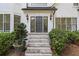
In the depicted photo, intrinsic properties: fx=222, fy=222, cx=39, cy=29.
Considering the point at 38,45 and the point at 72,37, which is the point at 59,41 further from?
the point at 38,45

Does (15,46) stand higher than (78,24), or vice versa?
(78,24)

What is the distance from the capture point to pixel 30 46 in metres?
14.8

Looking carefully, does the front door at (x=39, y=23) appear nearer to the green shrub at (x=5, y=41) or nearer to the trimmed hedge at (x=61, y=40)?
the trimmed hedge at (x=61, y=40)

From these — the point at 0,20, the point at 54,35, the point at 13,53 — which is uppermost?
the point at 0,20

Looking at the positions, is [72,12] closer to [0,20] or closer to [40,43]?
[40,43]

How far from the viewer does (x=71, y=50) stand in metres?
13.8

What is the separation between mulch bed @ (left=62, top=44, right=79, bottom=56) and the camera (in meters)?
13.4

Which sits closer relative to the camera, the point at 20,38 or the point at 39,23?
the point at 20,38

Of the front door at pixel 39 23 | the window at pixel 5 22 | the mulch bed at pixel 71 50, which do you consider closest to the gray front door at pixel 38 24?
the front door at pixel 39 23

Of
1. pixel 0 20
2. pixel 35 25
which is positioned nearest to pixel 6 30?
pixel 0 20

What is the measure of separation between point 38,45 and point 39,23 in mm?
2937

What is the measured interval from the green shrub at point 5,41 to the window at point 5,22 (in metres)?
2.22

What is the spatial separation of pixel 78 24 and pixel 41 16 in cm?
296

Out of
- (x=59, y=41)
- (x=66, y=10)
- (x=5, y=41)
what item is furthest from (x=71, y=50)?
(x=66, y=10)
